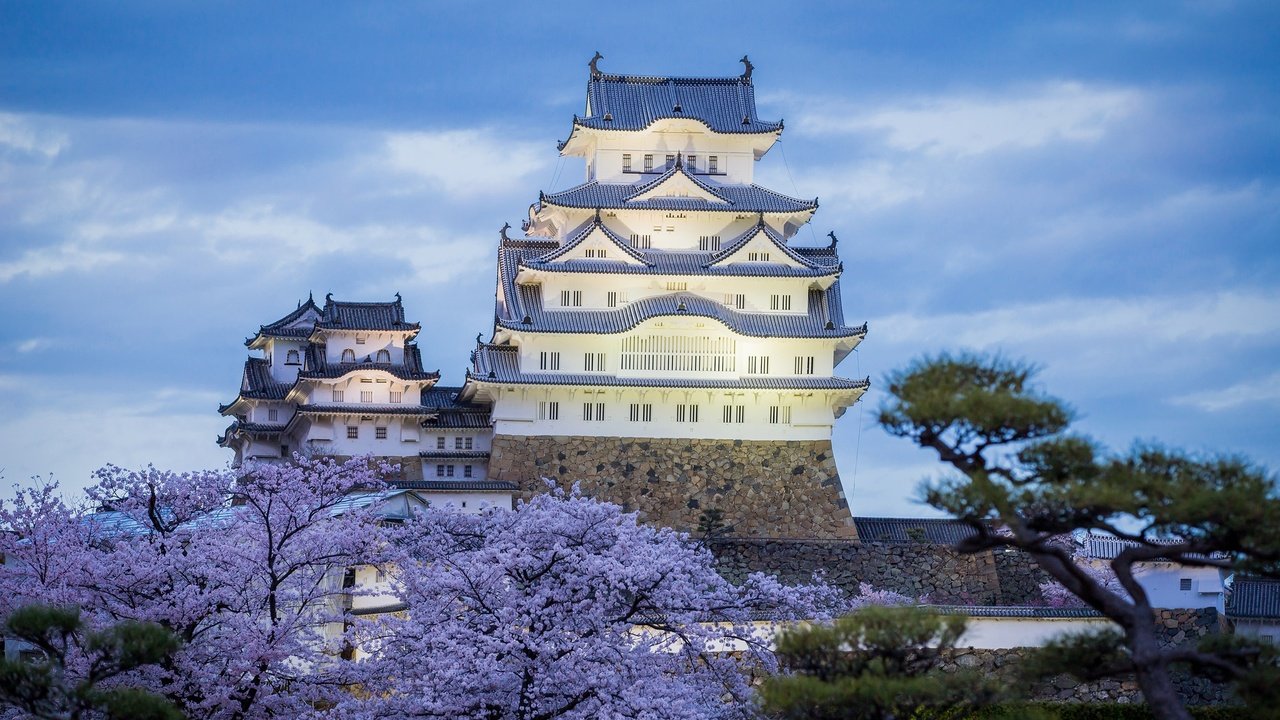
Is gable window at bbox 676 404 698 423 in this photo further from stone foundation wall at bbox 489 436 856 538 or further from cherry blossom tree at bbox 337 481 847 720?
cherry blossom tree at bbox 337 481 847 720

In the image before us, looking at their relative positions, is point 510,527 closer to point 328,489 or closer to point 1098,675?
point 328,489

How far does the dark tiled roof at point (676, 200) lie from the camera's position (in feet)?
169

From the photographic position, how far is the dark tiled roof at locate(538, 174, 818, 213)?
51.5 m

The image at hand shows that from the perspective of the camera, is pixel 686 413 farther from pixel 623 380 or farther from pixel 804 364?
pixel 804 364

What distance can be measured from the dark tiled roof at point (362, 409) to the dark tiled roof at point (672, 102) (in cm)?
994

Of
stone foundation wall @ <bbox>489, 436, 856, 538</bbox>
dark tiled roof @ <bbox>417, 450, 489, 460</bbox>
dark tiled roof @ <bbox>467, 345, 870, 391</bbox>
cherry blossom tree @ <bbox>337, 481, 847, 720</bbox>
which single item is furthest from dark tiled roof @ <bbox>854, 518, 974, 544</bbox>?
cherry blossom tree @ <bbox>337, 481, 847, 720</bbox>

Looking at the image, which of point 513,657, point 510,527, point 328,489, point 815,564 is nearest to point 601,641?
point 513,657

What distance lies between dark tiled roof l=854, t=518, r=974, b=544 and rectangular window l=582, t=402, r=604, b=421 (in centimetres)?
730

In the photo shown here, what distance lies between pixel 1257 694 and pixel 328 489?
1670 cm

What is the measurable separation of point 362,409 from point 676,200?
34.4 feet

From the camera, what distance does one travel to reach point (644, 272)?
5009cm

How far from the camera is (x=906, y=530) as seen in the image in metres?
48.0

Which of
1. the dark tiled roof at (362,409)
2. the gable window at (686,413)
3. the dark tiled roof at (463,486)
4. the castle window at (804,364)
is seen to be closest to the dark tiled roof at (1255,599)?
the castle window at (804,364)

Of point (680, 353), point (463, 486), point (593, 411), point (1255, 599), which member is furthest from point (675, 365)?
point (1255, 599)
